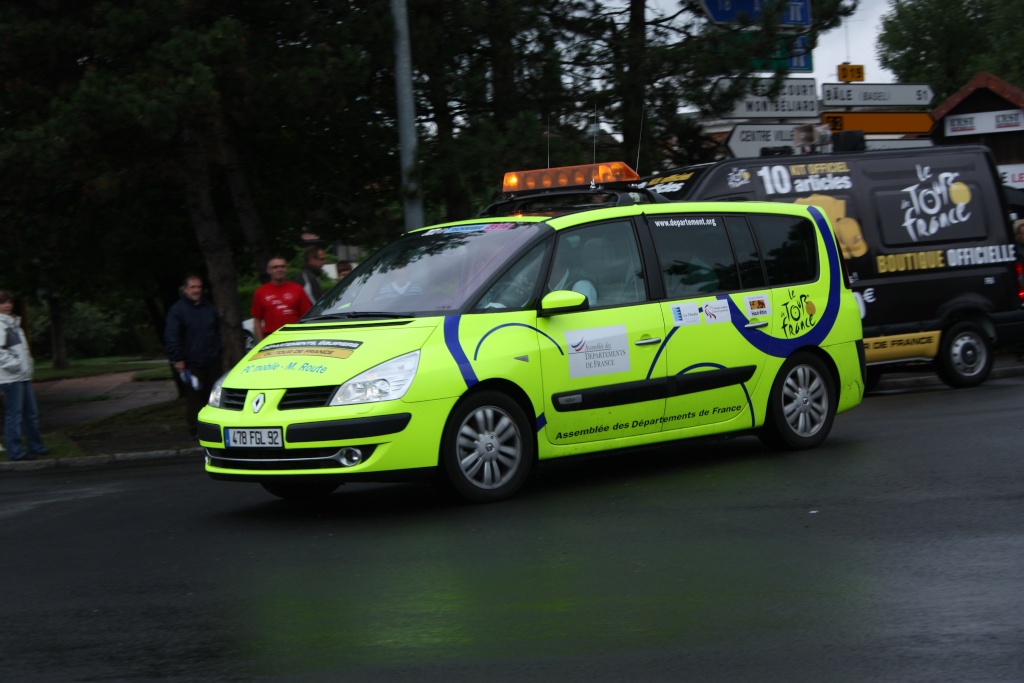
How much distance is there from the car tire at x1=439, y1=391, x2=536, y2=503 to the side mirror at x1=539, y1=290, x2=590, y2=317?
596 mm

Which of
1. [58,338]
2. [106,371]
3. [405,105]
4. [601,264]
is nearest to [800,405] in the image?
[601,264]

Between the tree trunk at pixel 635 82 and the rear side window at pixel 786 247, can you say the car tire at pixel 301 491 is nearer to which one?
the rear side window at pixel 786 247

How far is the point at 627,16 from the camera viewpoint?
1864 cm

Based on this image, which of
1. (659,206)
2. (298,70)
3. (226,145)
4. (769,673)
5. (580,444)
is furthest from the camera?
(226,145)

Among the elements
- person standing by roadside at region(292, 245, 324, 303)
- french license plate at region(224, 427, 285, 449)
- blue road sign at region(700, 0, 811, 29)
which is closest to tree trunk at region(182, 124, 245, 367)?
person standing by roadside at region(292, 245, 324, 303)

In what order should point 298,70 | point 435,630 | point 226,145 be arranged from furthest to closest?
point 226,145, point 298,70, point 435,630

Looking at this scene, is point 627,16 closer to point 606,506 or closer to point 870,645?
point 606,506

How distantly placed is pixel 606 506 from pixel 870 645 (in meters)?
3.20

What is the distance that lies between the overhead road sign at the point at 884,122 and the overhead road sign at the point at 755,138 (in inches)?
49.2

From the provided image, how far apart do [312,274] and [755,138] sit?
673 centimetres

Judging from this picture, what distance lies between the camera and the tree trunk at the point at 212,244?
56.4 ft

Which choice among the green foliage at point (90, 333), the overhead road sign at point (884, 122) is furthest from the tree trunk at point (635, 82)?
the green foliage at point (90, 333)

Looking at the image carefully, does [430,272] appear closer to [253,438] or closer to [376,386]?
[376,386]

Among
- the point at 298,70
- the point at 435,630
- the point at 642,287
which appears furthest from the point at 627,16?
the point at 435,630
